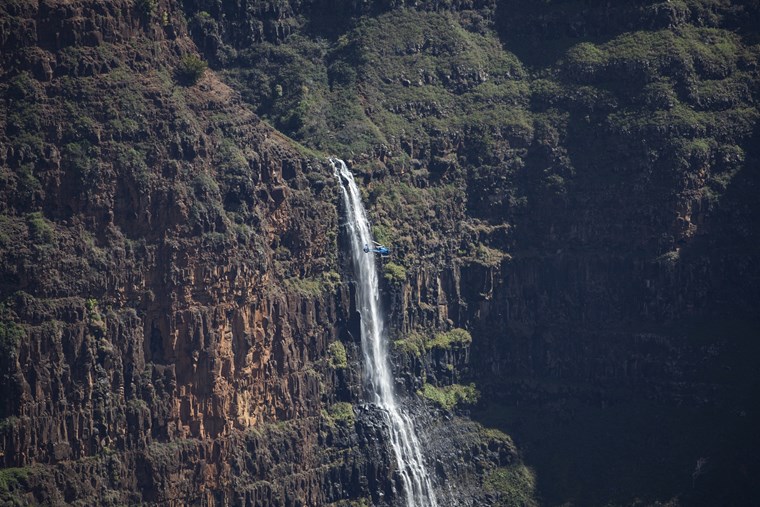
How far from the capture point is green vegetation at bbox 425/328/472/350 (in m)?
147

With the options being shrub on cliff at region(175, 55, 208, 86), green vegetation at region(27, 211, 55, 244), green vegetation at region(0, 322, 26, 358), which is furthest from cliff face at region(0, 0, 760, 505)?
shrub on cliff at region(175, 55, 208, 86)

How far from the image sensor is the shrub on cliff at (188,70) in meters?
139

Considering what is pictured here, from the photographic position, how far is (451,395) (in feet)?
481

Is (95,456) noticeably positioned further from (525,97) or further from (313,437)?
(525,97)

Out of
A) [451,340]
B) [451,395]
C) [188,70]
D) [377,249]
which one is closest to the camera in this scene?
[188,70]

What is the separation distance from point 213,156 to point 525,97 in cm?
2376

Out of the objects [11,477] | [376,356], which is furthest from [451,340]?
[11,477]

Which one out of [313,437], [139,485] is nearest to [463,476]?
[313,437]

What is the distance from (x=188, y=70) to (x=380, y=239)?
14275 mm

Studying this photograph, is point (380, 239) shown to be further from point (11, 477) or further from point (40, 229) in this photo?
point (11, 477)

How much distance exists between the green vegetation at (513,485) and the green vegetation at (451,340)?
7202mm

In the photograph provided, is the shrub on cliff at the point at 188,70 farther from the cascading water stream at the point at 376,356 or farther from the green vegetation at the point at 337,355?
the green vegetation at the point at 337,355

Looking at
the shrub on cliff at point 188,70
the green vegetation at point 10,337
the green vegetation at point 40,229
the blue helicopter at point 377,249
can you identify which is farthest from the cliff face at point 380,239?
the blue helicopter at point 377,249

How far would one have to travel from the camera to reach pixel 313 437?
140 metres
